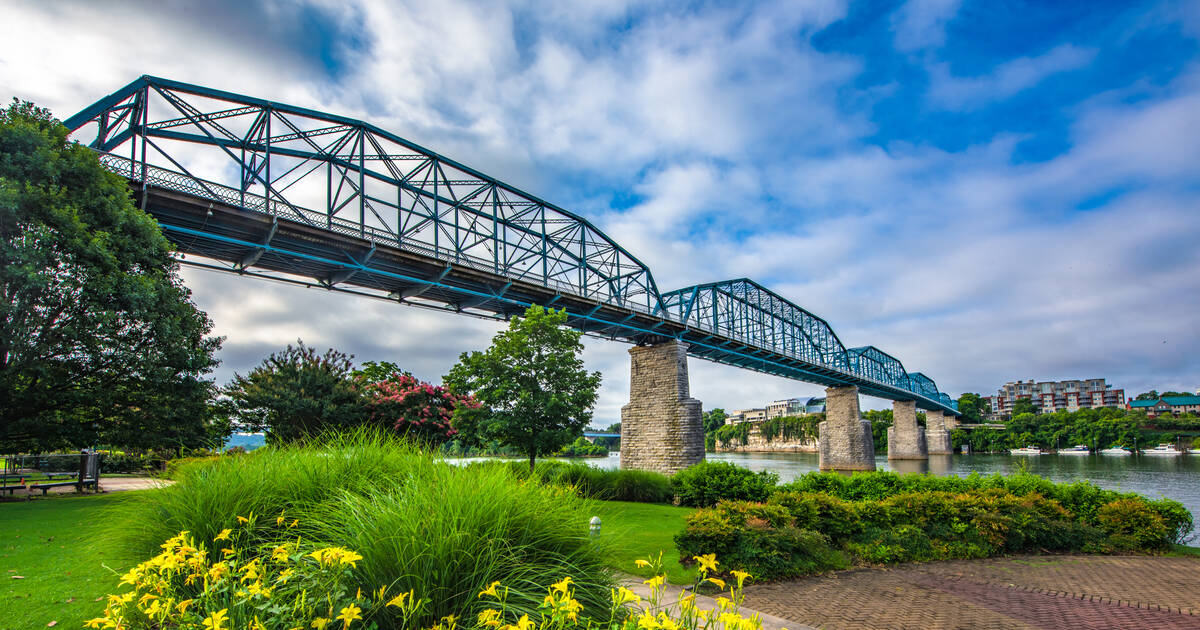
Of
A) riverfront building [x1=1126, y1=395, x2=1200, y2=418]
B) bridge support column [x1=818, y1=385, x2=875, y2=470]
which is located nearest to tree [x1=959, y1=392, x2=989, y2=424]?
riverfront building [x1=1126, y1=395, x2=1200, y2=418]

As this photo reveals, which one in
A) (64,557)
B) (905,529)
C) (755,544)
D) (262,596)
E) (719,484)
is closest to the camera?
(262,596)

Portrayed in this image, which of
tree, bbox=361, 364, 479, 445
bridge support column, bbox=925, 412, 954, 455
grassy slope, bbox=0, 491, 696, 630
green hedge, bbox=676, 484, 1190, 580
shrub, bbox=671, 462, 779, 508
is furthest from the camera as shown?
bridge support column, bbox=925, 412, 954, 455

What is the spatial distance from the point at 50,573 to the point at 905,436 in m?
100.0

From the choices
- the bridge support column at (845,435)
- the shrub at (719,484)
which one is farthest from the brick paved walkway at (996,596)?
the bridge support column at (845,435)

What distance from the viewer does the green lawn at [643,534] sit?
4.80 m

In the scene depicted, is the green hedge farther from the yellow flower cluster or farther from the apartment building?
the apartment building

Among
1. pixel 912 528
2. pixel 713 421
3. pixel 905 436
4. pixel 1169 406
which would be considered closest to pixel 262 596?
pixel 912 528

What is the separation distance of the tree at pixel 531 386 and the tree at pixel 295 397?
4.95 m

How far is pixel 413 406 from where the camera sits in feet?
94.7

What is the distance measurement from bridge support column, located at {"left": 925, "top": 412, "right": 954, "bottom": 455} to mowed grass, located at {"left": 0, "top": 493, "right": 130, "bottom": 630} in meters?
120

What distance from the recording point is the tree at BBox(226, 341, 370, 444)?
22.3m

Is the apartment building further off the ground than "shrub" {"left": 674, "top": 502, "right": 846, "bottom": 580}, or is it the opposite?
the apartment building

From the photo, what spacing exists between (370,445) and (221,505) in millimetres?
1537

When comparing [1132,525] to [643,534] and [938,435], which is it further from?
[938,435]
